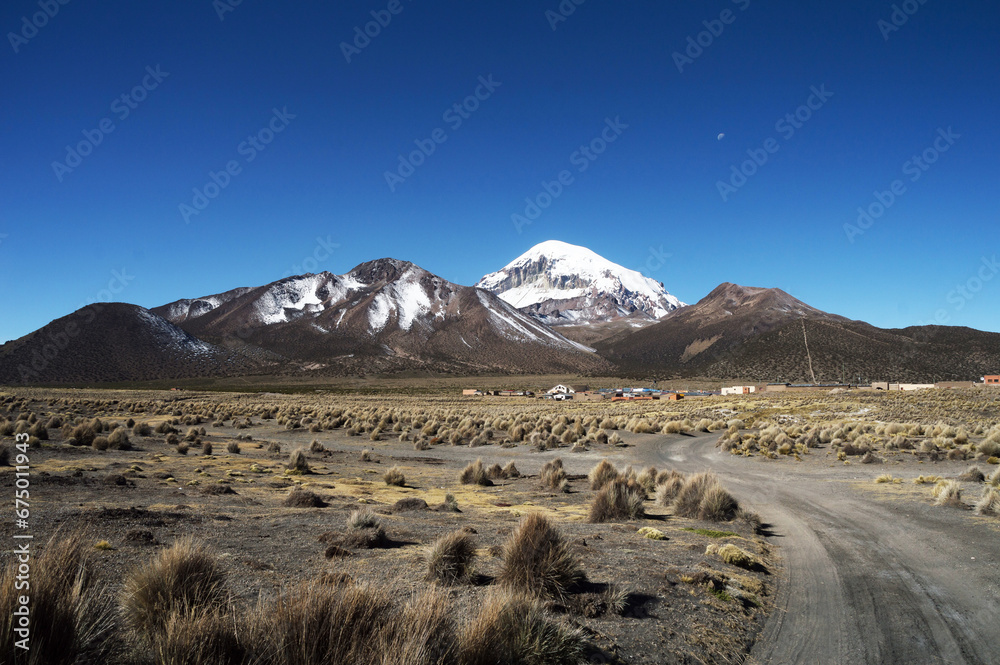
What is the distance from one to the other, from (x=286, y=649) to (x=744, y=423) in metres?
39.6

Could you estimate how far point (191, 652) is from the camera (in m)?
3.38

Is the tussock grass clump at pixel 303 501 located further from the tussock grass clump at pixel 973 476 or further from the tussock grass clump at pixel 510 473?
the tussock grass clump at pixel 973 476

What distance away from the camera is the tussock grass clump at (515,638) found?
13.4 feet

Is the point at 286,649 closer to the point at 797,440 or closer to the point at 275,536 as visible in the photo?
the point at 275,536

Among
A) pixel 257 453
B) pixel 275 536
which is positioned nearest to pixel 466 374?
pixel 257 453

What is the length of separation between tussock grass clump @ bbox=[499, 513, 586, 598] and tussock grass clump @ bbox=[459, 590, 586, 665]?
1539 millimetres

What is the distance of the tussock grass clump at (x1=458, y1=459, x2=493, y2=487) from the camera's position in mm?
17672

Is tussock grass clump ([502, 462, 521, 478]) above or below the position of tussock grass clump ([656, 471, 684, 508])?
below

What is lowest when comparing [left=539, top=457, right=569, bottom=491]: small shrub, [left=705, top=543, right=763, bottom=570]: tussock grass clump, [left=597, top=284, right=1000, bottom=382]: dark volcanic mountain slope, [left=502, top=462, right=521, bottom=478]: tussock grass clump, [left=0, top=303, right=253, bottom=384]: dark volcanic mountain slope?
[left=502, top=462, right=521, bottom=478]: tussock grass clump

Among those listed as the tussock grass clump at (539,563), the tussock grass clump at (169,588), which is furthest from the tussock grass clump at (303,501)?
the tussock grass clump at (169,588)

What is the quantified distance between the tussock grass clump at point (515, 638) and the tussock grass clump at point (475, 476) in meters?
13.0

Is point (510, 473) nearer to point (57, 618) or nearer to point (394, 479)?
point (394, 479)

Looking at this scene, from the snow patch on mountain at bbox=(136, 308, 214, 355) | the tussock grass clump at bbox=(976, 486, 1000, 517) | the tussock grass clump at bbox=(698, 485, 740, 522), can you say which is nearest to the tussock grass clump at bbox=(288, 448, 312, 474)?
the tussock grass clump at bbox=(698, 485, 740, 522)

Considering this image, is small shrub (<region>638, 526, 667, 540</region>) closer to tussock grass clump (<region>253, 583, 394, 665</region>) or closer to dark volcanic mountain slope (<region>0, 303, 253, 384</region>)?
tussock grass clump (<region>253, 583, 394, 665</region>)
